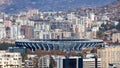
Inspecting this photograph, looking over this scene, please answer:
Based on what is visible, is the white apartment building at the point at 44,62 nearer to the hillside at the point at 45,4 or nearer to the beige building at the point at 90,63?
the beige building at the point at 90,63

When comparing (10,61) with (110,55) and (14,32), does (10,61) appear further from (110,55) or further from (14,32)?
(14,32)

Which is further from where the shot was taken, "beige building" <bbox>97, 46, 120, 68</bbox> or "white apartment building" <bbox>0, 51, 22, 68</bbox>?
"beige building" <bbox>97, 46, 120, 68</bbox>

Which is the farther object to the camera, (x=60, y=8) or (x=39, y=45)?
(x=60, y=8)

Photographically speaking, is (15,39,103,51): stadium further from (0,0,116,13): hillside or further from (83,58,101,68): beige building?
(0,0,116,13): hillside

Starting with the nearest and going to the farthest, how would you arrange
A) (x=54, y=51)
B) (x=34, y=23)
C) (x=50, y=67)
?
1. (x=50, y=67)
2. (x=54, y=51)
3. (x=34, y=23)

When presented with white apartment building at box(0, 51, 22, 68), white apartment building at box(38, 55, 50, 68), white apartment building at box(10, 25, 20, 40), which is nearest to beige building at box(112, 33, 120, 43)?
white apartment building at box(10, 25, 20, 40)

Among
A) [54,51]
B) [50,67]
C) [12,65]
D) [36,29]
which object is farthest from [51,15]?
[12,65]

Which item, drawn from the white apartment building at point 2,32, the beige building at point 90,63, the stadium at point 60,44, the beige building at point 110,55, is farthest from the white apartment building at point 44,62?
the white apartment building at point 2,32

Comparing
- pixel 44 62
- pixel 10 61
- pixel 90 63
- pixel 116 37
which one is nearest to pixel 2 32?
pixel 116 37

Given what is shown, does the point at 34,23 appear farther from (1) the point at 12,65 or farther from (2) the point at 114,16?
(1) the point at 12,65
